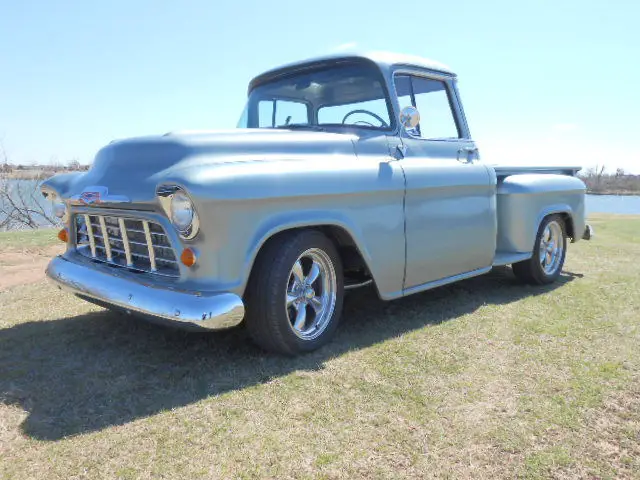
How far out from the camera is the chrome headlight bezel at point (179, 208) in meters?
2.66

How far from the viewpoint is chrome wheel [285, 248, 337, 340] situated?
3182 mm

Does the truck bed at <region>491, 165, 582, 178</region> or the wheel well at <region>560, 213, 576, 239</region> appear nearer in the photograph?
the truck bed at <region>491, 165, 582, 178</region>

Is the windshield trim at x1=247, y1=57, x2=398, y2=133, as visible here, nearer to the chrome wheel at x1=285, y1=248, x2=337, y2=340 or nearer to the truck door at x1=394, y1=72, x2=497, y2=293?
the truck door at x1=394, y1=72, x2=497, y2=293

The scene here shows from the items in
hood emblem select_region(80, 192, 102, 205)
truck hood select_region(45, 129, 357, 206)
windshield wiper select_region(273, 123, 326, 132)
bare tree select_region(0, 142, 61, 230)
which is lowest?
bare tree select_region(0, 142, 61, 230)

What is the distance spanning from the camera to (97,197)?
3039 millimetres

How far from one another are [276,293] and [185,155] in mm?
904

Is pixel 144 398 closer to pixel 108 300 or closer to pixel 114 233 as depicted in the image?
pixel 108 300

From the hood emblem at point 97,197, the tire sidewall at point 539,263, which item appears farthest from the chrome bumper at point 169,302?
the tire sidewall at point 539,263

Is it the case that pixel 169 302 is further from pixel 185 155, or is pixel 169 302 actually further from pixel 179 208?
pixel 185 155

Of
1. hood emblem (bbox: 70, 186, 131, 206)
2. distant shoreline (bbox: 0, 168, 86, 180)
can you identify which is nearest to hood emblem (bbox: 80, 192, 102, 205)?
hood emblem (bbox: 70, 186, 131, 206)

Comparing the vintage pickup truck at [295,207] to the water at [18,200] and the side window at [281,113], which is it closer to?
the side window at [281,113]

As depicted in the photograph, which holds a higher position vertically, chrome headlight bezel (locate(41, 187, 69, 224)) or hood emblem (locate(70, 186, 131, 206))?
hood emblem (locate(70, 186, 131, 206))

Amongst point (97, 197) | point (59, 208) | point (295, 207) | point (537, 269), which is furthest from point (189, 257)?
point (537, 269)

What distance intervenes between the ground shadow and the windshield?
4.98 ft
